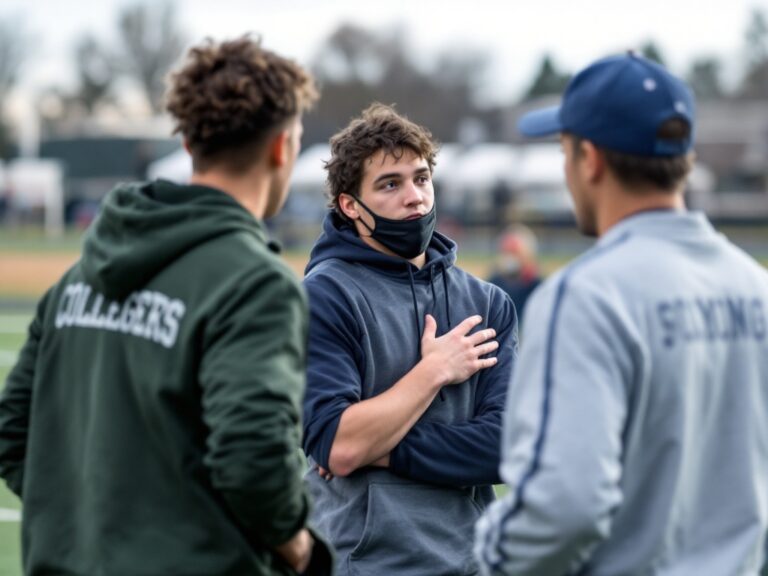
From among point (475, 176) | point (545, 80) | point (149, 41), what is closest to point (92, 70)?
point (149, 41)

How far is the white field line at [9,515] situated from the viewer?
7.72 m

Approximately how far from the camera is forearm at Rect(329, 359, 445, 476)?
3564 mm

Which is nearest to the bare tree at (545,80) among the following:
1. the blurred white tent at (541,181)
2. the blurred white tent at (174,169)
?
the blurred white tent at (541,181)

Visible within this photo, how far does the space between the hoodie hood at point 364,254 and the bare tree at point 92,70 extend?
292 ft

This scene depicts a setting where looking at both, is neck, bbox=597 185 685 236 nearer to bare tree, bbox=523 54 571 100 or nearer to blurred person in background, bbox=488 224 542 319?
blurred person in background, bbox=488 224 542 319

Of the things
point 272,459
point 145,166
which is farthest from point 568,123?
point 145,166

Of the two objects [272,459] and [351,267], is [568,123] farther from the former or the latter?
[351,267]

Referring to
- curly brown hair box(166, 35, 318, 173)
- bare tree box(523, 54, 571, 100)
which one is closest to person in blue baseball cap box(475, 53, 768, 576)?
curly brown hair box(166, 35, 318, 173)

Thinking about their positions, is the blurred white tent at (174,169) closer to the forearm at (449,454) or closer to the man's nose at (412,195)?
the man's nose at (412,195)

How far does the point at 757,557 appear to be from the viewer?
275 centimetres

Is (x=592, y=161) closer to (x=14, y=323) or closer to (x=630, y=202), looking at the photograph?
(x=630, y=202)

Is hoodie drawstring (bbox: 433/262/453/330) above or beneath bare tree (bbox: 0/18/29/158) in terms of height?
above

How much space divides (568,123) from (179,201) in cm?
88

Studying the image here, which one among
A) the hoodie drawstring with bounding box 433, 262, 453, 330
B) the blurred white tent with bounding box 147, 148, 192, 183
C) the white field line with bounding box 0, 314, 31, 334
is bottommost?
the blurred white tent with bounding box 147, 148, 192, 183
